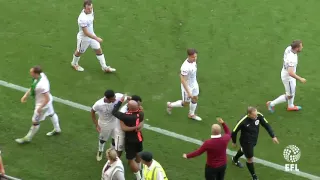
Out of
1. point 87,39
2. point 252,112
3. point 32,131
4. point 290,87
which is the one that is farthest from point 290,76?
point 32,131

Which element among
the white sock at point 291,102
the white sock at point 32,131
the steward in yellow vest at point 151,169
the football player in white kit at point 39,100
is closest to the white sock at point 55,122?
the football player in white kit at point 39,100

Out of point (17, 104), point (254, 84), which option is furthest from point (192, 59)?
point (17, 104)

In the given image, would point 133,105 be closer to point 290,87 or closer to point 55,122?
point 55,122

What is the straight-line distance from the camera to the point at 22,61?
13445 millimetres

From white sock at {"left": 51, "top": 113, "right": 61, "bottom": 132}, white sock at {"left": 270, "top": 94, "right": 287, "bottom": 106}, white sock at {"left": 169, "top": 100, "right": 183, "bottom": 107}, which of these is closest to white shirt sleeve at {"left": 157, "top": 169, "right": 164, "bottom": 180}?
white sock at {"left": 51, "top": 113, "right": 61, "bottom": 132}

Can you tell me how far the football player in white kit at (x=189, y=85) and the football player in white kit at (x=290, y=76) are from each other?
5.60 ft

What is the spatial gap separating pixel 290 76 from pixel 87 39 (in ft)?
14.5

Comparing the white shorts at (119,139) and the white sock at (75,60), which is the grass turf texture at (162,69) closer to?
the white sock at (75,60)

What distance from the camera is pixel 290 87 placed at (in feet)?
39.3

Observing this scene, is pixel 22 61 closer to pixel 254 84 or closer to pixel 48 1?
pixel 48 1

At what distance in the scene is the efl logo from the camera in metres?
11.0

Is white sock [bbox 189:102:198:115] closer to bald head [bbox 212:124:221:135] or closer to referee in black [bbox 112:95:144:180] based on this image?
referee in black [bbox 112:95:144:180]

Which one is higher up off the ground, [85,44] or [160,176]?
[85,44]

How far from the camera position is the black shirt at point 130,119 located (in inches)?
383
